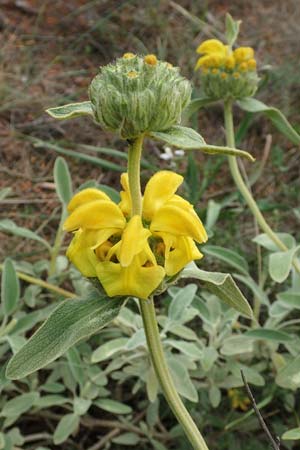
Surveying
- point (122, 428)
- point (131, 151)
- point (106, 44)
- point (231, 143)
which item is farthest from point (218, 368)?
point (106, 44)

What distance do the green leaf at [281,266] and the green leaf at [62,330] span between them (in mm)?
412

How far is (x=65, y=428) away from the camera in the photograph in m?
1.36

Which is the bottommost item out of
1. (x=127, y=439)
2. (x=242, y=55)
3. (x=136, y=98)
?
(x=127, y=439)

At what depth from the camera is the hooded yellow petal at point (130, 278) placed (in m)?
0.88

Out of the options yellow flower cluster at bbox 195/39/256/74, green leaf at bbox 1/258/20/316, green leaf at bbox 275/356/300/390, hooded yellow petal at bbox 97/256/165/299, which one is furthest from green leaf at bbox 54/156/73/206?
hooded yellow petal at bbox 97/256/165/299

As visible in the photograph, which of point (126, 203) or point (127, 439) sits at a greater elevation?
point (126, 203)

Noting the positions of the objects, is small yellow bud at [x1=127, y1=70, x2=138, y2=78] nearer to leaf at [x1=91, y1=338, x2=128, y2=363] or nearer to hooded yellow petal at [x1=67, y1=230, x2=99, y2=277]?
hooded yellow petal at [x1=67, y1=230, x2=99, y2=277]

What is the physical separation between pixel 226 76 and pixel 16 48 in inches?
52.6

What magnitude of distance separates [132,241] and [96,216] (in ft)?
0.24

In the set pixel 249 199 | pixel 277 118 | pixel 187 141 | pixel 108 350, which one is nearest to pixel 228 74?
pixel 277 118

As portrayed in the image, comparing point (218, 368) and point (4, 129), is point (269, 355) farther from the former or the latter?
point (4, 129)

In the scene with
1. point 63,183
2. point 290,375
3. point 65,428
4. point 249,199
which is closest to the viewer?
point 290,375

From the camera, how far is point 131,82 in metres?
0.83

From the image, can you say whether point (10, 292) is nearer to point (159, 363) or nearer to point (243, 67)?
point (159, 363)
